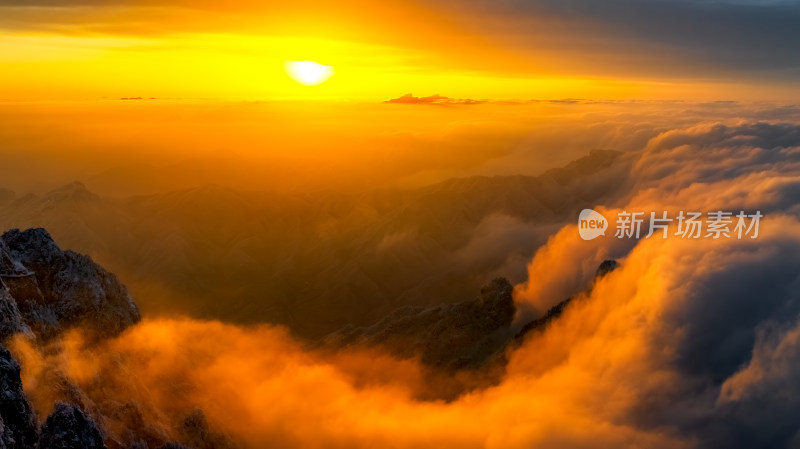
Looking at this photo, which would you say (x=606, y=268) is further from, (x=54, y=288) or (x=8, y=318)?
(x=8, y=318)

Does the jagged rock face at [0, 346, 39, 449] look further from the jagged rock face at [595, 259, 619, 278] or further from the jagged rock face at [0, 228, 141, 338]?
the jagged rock face at [595, 259, 619, 278]

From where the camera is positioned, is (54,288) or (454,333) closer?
(54,288)

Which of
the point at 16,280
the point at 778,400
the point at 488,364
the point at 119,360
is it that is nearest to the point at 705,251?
the point at 778,400

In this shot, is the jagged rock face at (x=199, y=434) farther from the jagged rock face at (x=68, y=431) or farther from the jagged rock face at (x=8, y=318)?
the jagged rock face at (x=68, y=431)

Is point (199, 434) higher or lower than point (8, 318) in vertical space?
lower

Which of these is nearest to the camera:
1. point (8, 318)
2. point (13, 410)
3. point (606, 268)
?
point (13, 410)

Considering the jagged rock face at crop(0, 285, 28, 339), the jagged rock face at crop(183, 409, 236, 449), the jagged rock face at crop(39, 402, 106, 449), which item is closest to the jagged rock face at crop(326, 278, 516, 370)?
the jagged rock face at crop(183, 409, 236, 449)

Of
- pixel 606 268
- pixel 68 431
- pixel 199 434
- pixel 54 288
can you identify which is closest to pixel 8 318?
pixel 54 288

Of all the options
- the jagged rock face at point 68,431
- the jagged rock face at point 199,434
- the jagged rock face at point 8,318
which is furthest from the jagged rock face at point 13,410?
the jagged rock face at point 199,434
